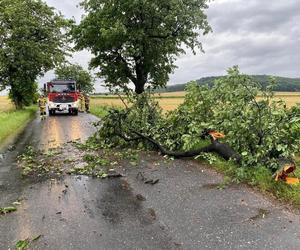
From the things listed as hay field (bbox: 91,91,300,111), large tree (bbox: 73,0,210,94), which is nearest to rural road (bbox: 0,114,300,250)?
hay field (bbox: 91,91,300,111)

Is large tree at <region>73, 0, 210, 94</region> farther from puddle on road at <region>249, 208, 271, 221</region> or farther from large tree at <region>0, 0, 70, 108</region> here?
puddle on road at <region>249, 208, 271, 221</region>

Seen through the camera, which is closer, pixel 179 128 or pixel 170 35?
pixel 179 128

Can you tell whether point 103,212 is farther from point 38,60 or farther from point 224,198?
point 38,60

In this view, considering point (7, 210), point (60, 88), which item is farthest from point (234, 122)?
point (60, 88)

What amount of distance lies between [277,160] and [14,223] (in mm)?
5309

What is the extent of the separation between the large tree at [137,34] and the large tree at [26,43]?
34.7 ft

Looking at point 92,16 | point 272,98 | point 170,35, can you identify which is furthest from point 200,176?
point 92,16

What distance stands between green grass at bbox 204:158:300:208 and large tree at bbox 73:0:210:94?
14.1 meters

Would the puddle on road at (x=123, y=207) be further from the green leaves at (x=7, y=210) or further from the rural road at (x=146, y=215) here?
the green leaves at (x=7, y=210)

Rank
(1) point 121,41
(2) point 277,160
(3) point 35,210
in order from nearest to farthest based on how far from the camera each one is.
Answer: (3) point 35,210 → (2) point 277,160 → (1) point 121,41

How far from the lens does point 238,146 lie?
969cm

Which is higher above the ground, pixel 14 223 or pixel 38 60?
pixel 38 60

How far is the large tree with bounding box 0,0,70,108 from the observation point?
35812mm

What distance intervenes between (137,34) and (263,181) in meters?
16.8
